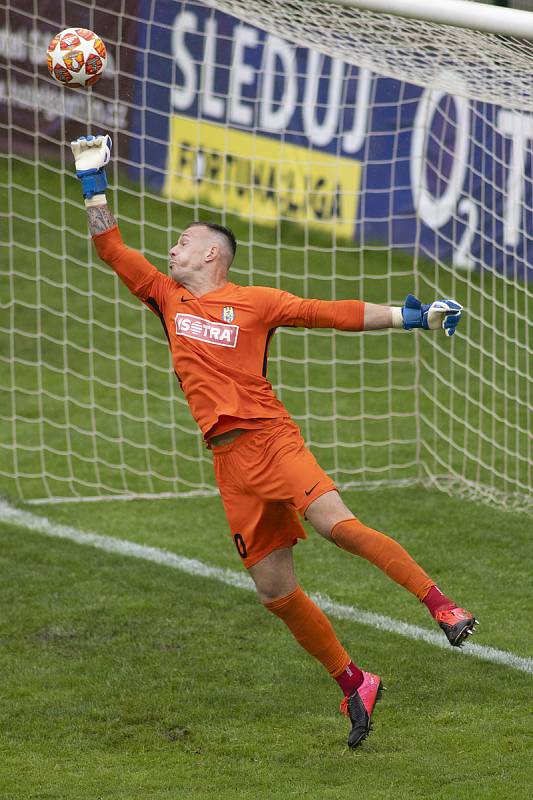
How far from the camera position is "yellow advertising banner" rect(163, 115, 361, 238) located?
12.8 metres

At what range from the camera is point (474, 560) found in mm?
7508

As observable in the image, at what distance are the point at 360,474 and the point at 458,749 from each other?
4344 mm

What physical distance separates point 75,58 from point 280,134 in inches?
320

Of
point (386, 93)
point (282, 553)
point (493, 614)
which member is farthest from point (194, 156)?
point (282, 553)

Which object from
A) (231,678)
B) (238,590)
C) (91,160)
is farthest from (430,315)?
(238,590)

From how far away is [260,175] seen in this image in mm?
13703

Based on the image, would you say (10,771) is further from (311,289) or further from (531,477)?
(311,289)

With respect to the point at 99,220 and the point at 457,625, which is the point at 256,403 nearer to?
the point at 99,220

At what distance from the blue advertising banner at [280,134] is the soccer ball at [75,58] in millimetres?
6379

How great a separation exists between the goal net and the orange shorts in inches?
78.1

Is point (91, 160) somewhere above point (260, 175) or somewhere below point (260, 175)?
above

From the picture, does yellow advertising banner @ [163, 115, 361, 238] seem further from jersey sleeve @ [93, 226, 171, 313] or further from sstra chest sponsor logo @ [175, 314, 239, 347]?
sstra chest sponsor logo @ [175, 314, 239, 347]

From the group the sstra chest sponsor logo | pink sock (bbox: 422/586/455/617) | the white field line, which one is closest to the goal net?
the white field line

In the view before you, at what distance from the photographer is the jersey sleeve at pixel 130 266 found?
17.6ft
